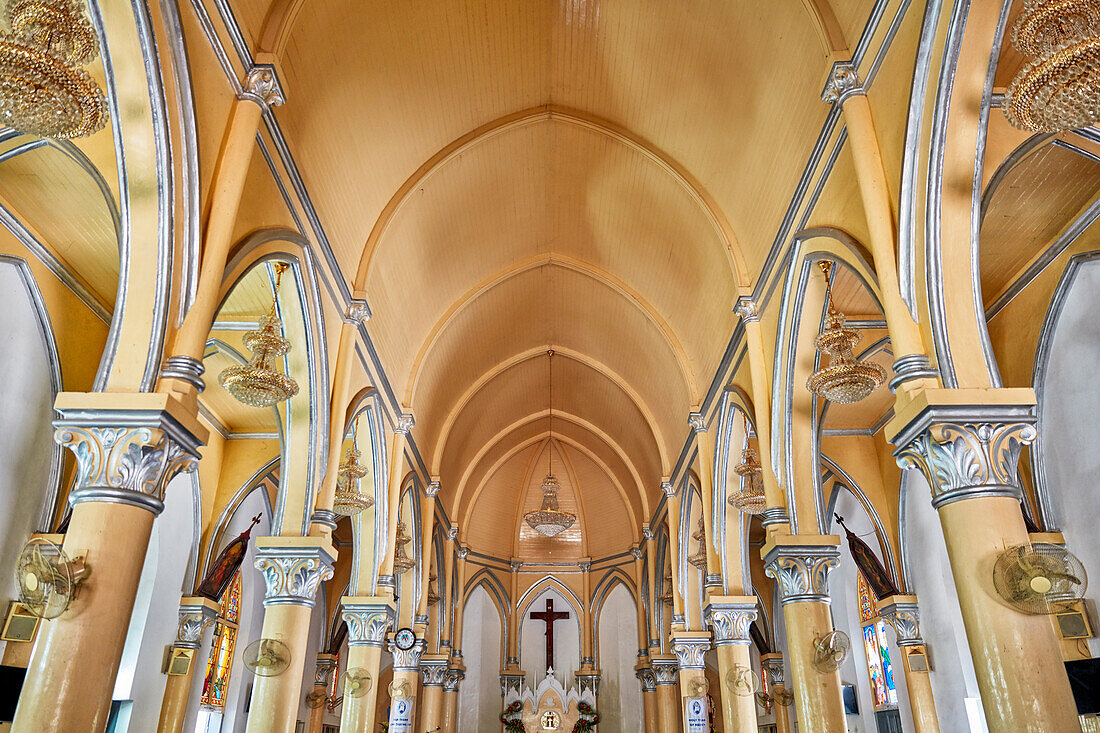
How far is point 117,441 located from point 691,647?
1357cm

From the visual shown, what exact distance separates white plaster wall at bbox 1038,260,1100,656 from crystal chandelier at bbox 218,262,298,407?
32.3 feet

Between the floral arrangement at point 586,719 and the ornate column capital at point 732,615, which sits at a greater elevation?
the ornate column capital at point 732,615

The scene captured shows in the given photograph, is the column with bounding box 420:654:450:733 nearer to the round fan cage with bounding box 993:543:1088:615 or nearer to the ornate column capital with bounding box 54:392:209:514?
the ornate column capital with bounding box 54:392:209:514

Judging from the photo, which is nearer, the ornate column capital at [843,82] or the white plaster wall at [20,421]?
the ornate column capital at [843,82]

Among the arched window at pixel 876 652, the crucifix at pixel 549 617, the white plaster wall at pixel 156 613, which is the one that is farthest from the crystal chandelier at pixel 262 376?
the crucifix at pixel 549 617

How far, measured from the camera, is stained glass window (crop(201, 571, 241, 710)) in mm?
17453

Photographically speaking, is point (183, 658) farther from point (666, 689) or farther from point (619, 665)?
point (619, 665)

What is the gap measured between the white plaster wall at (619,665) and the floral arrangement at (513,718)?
2.53 metres

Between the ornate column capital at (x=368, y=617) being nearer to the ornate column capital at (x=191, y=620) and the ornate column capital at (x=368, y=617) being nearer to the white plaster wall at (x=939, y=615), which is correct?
the ornate column capital at (x=191, y=620)

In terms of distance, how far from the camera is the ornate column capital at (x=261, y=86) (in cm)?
753

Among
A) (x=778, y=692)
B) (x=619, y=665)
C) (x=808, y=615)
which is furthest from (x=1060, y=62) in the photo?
(x=619, y=665)

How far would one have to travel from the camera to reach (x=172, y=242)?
641cm

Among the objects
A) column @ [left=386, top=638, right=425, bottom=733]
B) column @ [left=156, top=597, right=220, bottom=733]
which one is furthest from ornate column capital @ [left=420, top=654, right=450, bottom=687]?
column @ [left=156, top=597, right=220, bottom=733]

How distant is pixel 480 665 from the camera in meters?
24.4
